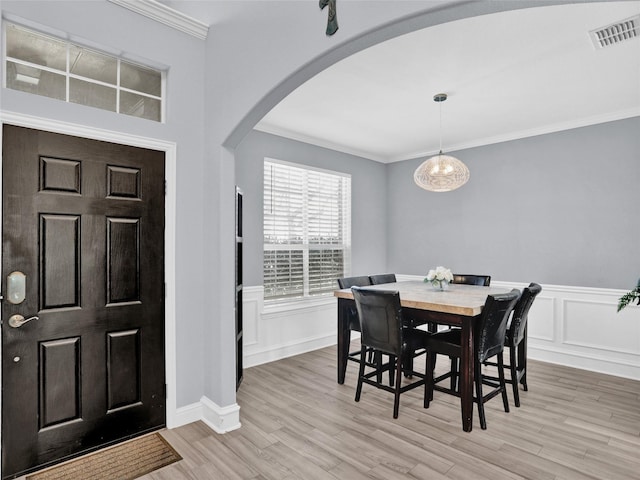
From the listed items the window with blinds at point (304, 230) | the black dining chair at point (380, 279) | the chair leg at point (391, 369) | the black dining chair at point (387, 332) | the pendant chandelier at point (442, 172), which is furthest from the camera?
the window with blinds at point (304, 230)

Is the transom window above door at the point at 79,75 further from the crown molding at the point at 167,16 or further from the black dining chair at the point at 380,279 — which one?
the black dining chair at the point at 380,279

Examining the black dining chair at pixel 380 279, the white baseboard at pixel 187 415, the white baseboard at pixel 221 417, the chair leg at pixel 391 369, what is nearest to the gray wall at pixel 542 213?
the black dining chair at pixel 380 279

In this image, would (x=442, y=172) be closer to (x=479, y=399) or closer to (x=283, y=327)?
(x=479, y=399)

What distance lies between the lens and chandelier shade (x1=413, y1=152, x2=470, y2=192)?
12.7ft

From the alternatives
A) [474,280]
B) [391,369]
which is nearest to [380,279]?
[474,280]

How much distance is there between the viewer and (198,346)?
2.96 meters

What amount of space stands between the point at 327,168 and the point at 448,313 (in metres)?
2.98

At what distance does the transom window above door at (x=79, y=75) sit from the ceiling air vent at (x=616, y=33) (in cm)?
313

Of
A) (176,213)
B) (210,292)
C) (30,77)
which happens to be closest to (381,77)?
(176,213)

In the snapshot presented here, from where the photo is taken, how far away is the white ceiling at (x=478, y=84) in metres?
2.61

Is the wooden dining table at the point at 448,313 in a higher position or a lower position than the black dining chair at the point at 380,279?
lower

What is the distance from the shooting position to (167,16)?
108 inches

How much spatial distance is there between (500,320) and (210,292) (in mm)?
2257

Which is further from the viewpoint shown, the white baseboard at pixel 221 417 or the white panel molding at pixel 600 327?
the white panel molding at pixel 600 327
